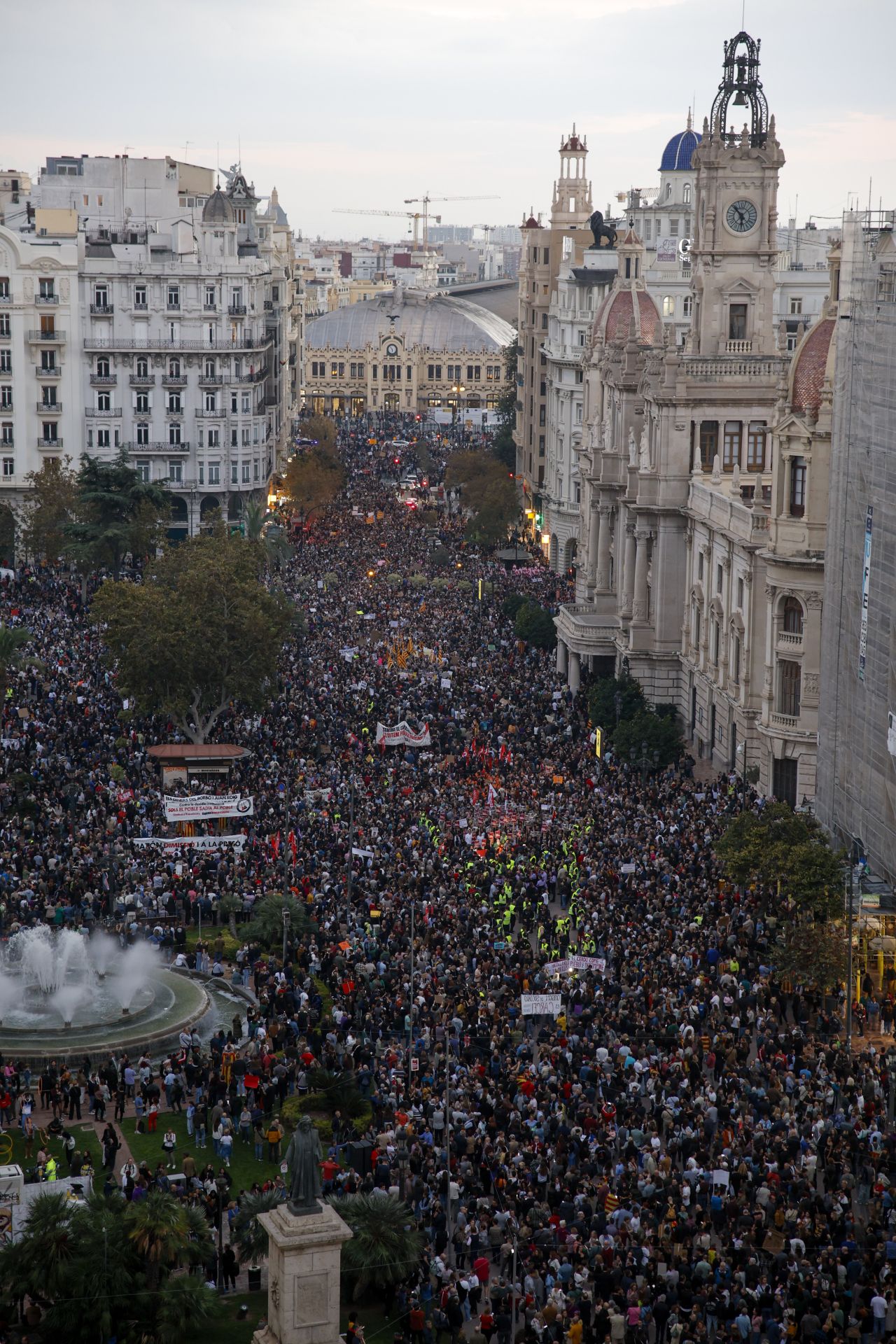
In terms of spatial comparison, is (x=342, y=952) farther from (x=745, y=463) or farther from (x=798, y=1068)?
(x=745, y=463)

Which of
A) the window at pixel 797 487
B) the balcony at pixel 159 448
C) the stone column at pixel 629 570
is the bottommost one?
the stone column at pixel 629 570

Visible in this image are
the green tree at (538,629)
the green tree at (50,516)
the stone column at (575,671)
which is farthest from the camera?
the green tree at (50,516)

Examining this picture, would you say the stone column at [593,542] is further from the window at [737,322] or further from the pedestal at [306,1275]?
the pedestal at [306,1275]

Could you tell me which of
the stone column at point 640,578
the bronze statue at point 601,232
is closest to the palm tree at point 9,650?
the stone column at point 640,578

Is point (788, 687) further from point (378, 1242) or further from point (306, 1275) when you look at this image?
point (306, 1275)

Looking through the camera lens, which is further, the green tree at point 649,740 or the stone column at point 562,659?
the stone column at point 562,659

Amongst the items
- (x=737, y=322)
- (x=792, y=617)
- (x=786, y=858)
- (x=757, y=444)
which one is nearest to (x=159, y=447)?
(x=737, y=322)
